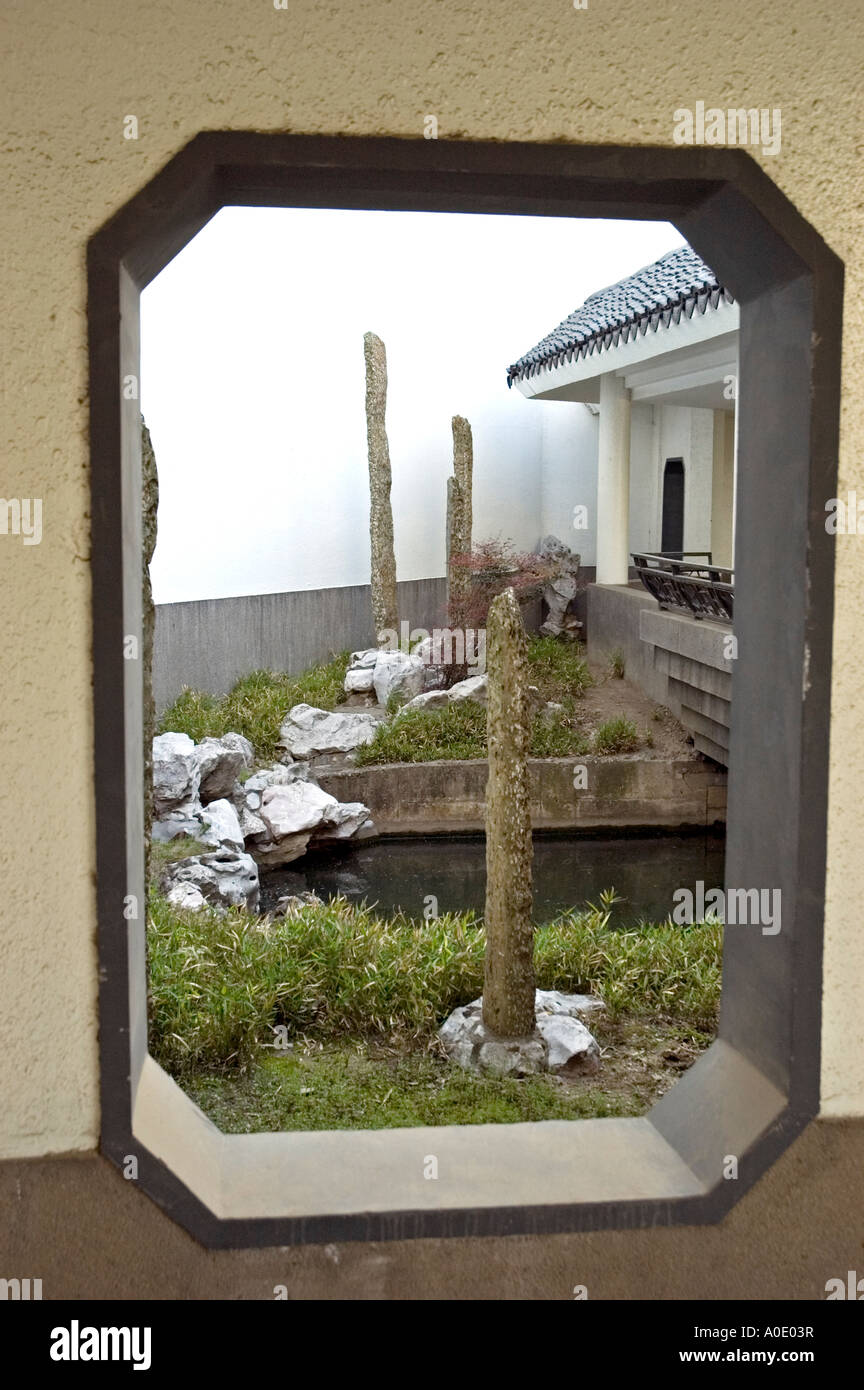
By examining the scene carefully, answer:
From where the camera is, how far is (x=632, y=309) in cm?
1130

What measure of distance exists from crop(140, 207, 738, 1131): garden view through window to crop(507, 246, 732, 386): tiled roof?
0.24 feet

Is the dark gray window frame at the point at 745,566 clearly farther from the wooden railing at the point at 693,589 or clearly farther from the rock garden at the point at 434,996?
the wooden railing at the point at 693,589

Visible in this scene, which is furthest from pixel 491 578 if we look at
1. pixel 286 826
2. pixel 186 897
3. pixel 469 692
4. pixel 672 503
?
pixel 186 897

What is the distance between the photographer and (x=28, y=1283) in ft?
7.20

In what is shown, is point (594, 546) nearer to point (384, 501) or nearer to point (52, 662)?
point (384, 501)

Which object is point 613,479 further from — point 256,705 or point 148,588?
point 148,588

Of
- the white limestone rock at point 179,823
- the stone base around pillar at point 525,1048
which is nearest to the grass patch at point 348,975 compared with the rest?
the stone base around pillar at point 525,1048

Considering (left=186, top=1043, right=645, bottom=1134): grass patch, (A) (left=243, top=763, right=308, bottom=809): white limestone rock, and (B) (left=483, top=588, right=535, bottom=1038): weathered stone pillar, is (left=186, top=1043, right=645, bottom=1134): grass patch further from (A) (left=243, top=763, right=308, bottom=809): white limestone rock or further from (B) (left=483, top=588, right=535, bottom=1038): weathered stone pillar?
(A) (left=243, top=763, right=308, bottom=809): white limestone rock

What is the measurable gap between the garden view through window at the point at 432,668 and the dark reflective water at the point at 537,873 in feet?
0.13

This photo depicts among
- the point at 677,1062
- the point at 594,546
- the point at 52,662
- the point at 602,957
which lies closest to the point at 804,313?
the point at 52,662

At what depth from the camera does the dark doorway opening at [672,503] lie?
16.6 m

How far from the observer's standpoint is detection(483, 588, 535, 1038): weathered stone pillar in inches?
183

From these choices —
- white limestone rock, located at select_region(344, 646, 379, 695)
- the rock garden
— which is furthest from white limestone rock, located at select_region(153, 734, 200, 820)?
white limestone rock, located at select_region(344, 646, 379, 695)

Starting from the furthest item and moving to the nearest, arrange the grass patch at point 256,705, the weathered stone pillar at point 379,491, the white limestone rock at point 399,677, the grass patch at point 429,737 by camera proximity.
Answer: the weathered stone pillar at point 379,491 < the white limestone rock at point 399,677 < the grass patch at point 256,705 < the grass patch at point 429,737
